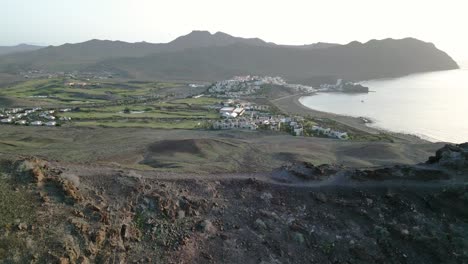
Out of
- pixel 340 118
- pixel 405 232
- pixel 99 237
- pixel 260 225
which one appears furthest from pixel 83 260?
pixel 340 118

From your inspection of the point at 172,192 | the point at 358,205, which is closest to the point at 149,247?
the point at 172,192

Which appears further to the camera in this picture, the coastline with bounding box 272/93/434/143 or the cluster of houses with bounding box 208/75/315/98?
the cluster of houses with bounding box 208/75/315/98

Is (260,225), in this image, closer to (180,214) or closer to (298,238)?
(298,238)

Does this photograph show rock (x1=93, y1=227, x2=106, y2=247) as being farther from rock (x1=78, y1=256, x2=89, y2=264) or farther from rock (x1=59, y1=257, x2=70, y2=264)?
rock (x1=59, y1=257, x2=70, y2=264)

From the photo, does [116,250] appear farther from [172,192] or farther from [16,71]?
[16,71]

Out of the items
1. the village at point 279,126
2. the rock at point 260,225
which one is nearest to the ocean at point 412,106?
the village at point 279,126

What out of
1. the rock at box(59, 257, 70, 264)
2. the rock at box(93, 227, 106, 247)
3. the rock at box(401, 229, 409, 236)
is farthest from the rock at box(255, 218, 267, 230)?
the rock at box(59, 257, 70, 264)
